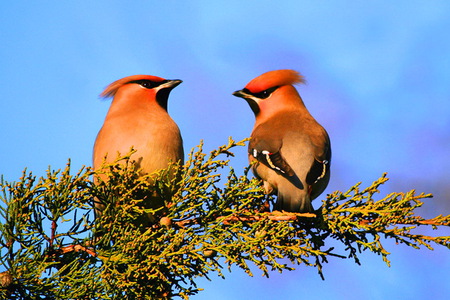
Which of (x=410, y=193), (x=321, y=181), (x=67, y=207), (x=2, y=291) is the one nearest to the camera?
(x=2, y=291)

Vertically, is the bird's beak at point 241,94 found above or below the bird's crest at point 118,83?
below

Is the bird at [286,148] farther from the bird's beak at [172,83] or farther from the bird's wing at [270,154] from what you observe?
the bird's beak at [172,83]

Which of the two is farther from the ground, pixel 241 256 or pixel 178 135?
pixel 178 135

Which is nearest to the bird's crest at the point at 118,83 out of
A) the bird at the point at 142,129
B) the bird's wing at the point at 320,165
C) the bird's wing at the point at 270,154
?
the bird at the point at 142,129

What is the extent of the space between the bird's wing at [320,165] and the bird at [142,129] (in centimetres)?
90

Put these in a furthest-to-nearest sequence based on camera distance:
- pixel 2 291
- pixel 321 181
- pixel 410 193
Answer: pixel 321 181 → pixel 410 193 → pixel 2 291

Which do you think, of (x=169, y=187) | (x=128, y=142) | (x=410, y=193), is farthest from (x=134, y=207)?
(x=410, y=193)

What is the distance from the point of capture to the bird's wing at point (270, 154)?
166 inches

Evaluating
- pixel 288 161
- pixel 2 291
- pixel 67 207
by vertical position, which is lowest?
pixel 2 291

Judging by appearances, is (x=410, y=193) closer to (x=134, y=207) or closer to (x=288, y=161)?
(x=288, y=161)

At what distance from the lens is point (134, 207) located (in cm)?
348

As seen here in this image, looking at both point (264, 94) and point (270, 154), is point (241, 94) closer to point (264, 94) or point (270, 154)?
point (264, 94)

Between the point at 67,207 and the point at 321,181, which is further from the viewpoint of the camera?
the point at 321,181

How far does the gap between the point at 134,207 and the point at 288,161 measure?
1.24 m
